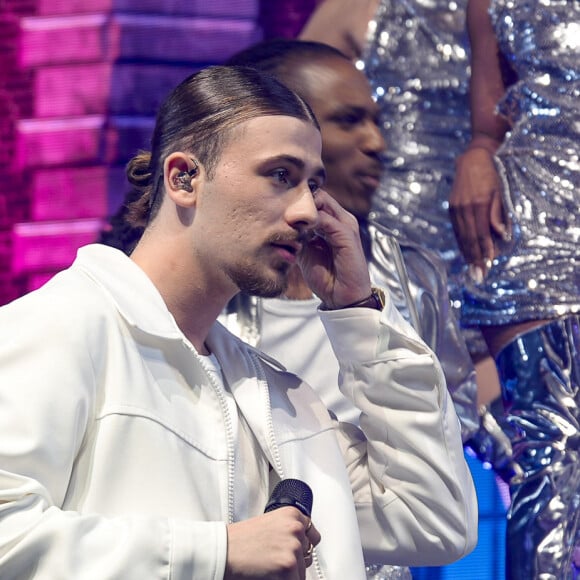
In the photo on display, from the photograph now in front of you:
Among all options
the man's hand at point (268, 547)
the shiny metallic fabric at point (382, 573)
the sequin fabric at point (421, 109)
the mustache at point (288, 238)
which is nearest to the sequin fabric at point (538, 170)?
the sequin fabric at point (421, 109)

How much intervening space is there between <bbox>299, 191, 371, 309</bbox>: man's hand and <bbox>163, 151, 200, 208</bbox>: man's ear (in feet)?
0.58

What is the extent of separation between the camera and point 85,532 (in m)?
1.26

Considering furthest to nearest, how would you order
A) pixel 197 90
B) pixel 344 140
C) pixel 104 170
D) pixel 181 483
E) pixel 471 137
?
pixel 104 170, pixel 471 137, pixel 344 140, pixel 197 90, pixel 181 483

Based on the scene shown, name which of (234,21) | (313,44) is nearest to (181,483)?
(313,44)

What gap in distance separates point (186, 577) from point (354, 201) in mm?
1312

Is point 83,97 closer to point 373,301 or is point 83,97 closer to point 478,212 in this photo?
point 478,212

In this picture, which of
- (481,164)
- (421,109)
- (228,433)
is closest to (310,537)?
(228,433)

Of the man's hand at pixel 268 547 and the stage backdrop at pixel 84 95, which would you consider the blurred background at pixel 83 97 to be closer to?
the stage backdrop at pixel 84 95

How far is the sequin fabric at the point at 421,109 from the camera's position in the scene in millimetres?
2604

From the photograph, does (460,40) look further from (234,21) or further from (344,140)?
(234,21)

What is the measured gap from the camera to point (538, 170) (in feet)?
8.00

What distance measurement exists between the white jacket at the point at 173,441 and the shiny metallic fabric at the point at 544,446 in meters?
0.59

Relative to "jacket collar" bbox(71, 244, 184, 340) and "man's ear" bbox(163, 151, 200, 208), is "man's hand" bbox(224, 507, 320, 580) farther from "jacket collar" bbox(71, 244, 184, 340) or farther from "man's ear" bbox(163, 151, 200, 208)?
"man's ear" bbox(163, 151, 200, 208)

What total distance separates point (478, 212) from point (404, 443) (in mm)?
913
